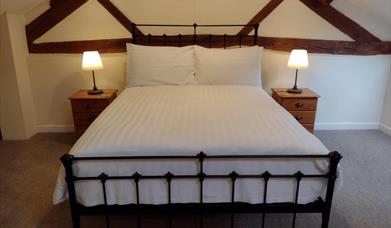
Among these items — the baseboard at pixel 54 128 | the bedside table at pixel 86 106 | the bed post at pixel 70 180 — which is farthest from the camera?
the baseboard at pixel 54 128

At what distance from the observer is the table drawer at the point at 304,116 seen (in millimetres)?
3197

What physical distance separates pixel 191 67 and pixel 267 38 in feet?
3.31

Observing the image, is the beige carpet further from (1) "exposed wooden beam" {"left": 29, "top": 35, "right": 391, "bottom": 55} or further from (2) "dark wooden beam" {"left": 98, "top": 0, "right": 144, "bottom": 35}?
(2) "dark wooden beam" {"left": 98, "top": 0, "right": 144, "bottom": 35}

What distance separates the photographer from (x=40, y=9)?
11.1 feet

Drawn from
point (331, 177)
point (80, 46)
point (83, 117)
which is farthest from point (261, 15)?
point (331, 177)

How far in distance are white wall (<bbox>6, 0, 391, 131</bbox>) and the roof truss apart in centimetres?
6

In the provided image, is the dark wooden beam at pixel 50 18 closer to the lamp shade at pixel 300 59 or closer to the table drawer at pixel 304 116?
the lamp shade at pixel 300 59

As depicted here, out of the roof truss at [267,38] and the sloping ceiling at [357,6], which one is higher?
the sloping ceiling at [357,6]

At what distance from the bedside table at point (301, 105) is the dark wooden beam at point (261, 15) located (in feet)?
2.72

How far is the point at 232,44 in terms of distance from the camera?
353 cm

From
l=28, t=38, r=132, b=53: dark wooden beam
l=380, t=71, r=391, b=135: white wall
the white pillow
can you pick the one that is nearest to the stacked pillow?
the white pillow

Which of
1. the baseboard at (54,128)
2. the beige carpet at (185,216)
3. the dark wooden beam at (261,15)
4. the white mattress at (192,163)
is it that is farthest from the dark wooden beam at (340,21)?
the baseboard at (54,128)

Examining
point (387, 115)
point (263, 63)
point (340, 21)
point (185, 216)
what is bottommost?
point (185, 216)

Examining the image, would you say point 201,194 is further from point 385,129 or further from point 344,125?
point 385,129
